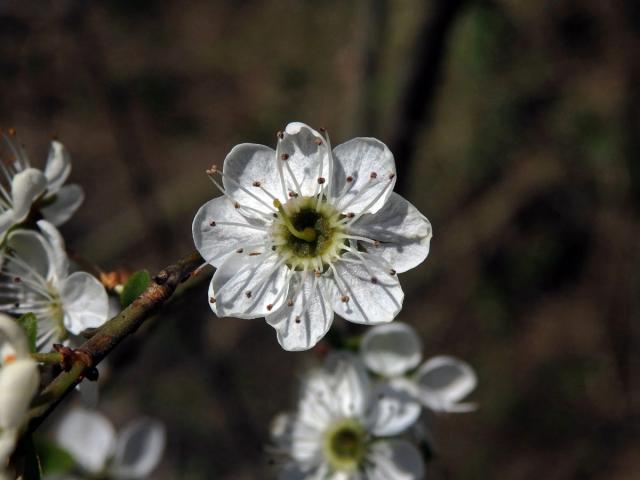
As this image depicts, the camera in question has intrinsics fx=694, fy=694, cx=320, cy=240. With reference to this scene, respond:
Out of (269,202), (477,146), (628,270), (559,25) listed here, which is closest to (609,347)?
(628,270)

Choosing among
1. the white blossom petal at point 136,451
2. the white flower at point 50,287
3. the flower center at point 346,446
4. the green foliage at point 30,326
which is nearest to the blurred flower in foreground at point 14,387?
the green foliage at point 30,326

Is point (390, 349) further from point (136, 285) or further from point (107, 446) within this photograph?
point (107, 446)

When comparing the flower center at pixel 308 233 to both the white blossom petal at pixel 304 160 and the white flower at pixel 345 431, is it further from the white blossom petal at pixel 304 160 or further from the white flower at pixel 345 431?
the white flower at pixel 345 431

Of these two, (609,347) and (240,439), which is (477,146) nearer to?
(609,347)

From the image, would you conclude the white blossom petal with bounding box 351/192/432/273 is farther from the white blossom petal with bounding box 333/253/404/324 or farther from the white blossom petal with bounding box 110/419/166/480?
the white blossom petal with bounding box 110/419/166/480

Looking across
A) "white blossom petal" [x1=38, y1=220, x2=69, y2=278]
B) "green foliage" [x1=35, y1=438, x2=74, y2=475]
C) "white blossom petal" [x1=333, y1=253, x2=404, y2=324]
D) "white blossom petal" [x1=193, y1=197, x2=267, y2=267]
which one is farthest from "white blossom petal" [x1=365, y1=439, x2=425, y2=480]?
"white blossom petal" [x1=38, y1=220, x2=69, y2=278]

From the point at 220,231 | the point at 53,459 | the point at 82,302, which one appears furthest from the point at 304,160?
the point at 53,459

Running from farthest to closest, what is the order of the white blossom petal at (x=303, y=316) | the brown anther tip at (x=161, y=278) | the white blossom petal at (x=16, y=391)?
the white blossom petal at (x=303, y=316) → the brown anther tip at (x=161, y=278) → the white blossom petal at (x=16, y=391)
